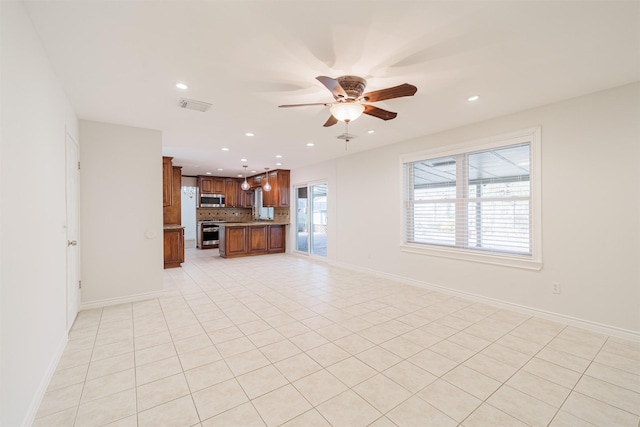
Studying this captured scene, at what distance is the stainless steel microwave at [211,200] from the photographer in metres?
9.75

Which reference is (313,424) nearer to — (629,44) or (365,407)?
(365,407)

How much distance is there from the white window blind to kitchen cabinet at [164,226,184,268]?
5.07 meters

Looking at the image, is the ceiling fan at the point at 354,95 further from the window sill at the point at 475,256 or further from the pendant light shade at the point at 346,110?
the window sill at the point at 475,256

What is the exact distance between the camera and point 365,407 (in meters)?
1.84

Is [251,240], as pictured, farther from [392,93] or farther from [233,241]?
[392,93]

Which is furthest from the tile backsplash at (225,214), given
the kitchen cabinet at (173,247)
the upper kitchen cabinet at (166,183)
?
the upper kitchen cabinet at (166,183)

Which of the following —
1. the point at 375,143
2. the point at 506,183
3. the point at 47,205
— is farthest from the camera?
the point at 375,143

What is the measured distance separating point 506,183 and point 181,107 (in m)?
4.26

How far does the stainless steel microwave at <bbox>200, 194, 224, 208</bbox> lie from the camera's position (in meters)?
9.75

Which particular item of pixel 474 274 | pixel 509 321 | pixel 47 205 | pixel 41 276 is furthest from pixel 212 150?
pixel 509 321

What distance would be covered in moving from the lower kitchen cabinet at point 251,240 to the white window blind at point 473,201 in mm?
4548

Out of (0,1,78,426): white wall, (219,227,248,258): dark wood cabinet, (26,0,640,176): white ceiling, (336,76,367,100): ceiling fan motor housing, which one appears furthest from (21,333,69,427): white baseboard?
(219,227,248,258): dark wood cabinet

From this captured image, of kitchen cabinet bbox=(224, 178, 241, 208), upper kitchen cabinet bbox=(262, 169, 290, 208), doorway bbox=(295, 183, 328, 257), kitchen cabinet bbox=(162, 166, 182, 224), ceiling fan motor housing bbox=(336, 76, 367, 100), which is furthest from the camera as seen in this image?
kitchen cabinet bbox=(224, 178, 241, 208)

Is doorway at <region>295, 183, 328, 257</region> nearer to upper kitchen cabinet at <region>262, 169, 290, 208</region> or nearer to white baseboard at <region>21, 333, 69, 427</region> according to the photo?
upper kitchen cabinet at <region>262, 169, 290, 208</region>
